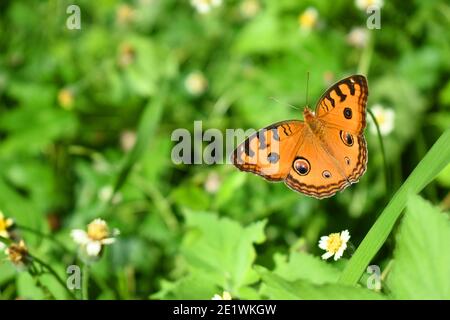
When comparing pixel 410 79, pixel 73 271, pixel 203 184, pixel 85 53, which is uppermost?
pixel 85 53

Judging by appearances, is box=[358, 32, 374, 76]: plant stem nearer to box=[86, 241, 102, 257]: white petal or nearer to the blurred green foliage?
the blurred green foliage

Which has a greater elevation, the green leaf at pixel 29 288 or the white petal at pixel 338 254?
the white petal at pixel 338 254

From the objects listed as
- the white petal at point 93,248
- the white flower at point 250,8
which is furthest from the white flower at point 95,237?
the white flower at point 250,8

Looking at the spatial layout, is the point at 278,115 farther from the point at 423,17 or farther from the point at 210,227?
the point at 210,227

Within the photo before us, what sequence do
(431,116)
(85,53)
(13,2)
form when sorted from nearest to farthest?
(431,116) → (85,53) → (13,2)

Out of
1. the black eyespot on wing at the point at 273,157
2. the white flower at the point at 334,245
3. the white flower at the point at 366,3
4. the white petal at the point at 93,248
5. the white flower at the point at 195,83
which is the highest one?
the white flower at the point at 366,3

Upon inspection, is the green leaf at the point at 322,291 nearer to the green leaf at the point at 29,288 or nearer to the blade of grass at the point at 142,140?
the green leaf at the point at 29,288
